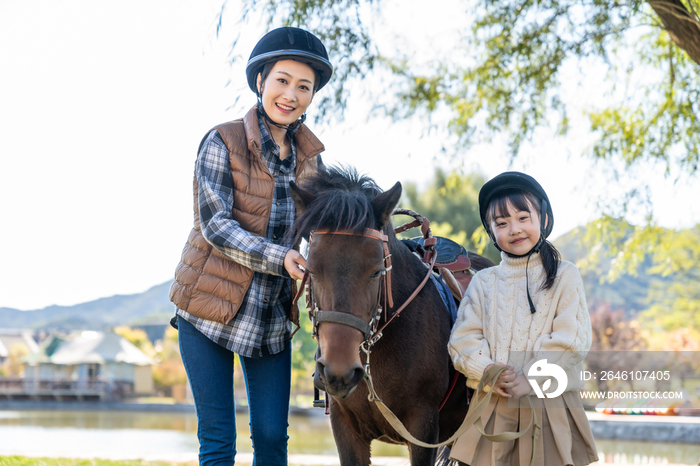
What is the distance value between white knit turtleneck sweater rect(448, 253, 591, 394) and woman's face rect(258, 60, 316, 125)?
45.8 inches

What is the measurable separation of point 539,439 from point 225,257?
148cm

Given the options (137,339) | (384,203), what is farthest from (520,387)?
(137,339)

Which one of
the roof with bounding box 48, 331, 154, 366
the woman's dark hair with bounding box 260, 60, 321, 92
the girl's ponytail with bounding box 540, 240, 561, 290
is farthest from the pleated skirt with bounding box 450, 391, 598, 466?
the roof with bounding box 48, 331, 154, 366

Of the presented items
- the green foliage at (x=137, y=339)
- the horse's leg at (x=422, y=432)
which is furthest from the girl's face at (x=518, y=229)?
the green foliage at (x=137, y=339)

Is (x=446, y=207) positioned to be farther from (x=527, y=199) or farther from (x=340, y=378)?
(x=340, y=378)

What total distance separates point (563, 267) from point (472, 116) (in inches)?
188

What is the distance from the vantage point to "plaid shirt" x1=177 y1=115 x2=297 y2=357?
2.20m

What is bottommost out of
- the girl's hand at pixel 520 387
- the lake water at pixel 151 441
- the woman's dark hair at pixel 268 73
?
the lake water at pixel 151 441

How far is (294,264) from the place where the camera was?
2.09 meters

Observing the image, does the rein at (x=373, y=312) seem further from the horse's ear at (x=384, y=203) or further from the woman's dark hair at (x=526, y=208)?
the woman's dark hair at (x=526, y=208)

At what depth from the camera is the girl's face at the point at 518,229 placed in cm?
229

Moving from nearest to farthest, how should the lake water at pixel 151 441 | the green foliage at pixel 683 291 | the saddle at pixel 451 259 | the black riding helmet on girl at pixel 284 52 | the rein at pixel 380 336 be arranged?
1. the rein at pixel 380 336
2. the black riding helmet on girl at pixel 284 52
3. the saddle at pixel 451 259
4. the lake water at pixel 151 441
5. the green foliage at pixel 683 291

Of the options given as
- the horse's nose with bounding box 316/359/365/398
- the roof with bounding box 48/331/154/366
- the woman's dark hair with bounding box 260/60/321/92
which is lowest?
the roof with bounding box 48/331/154/366

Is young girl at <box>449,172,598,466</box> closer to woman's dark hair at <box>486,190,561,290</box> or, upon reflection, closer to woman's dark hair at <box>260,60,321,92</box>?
woman's dark hair at <box>486,190,561,290</box>
